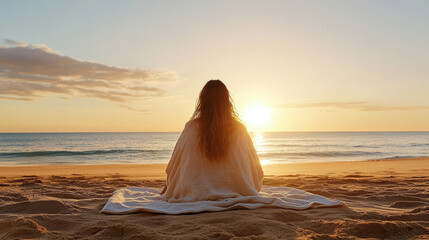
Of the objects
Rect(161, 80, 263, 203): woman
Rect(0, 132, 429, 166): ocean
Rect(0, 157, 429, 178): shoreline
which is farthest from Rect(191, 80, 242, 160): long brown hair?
Rect(0, 132, 429, 166): ocean

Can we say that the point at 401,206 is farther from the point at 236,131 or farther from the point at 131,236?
the point at 131,236

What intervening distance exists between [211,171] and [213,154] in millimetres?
215

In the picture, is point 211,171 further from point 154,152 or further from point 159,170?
point 154,152

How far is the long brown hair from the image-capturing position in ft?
13.1

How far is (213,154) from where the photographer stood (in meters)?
4.02

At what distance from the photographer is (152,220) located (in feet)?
10.6

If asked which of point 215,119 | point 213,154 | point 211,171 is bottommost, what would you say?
point 211,171

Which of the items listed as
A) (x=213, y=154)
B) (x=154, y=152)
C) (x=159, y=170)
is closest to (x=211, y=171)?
(x=213, y=154)

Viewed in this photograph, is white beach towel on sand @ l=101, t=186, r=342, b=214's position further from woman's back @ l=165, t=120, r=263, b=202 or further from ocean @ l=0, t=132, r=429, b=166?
ocean @ l=0, t=132, r=429, b=166

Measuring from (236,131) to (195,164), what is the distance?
666 millimetres

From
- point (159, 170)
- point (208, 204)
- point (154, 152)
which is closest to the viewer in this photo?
point (208, 204)

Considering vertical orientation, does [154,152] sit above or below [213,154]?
below

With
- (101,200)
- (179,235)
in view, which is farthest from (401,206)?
(101,200)

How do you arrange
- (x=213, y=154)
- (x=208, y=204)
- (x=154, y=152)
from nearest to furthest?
(x=208, y=204)
(x=213, y=154)
(x=154, y=152)
